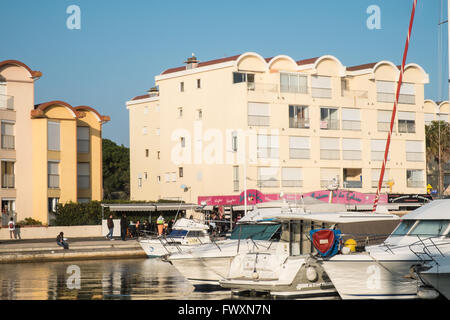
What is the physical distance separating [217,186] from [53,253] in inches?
911

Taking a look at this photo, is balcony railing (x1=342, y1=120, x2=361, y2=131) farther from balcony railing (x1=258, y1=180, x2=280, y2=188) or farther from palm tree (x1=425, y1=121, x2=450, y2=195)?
palm tree (x1=425, y1=121, x2=450, y2=195)

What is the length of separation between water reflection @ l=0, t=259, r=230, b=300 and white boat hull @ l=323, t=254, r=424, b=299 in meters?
4.55

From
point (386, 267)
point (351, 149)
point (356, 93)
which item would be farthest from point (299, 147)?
point (386, 267)

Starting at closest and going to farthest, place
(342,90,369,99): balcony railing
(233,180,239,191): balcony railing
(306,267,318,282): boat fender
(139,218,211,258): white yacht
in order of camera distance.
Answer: (306,267,318,282): boat fender → (139,218,211,258): white yacht → (233,180,239,191): balcony railing → (342,90,369,99): balcony railing

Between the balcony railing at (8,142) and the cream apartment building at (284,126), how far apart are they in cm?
1556

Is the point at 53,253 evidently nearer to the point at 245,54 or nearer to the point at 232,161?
the point at 232,161

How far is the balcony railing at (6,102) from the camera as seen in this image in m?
52.8

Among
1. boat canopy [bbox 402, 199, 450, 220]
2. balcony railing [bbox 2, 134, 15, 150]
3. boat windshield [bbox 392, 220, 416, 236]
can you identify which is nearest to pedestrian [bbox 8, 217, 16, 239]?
balcony railing [bbox 2, 134, 15, 150]

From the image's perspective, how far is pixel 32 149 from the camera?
5409cm

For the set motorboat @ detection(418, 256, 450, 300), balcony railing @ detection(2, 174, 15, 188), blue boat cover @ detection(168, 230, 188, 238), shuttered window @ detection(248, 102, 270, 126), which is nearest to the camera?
motorboat @ detection(418, 256, 450, 300)

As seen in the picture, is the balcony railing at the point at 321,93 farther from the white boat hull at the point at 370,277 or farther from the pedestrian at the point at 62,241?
the white boat hull at the point at 370,277

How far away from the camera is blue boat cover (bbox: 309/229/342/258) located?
22312mm

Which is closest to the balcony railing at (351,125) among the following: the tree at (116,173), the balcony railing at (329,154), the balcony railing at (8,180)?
the balcony railing at (329,154)
